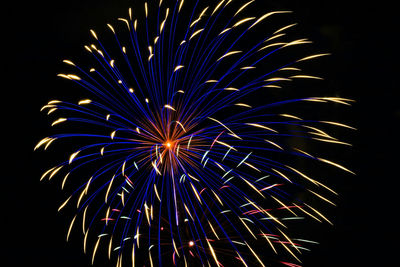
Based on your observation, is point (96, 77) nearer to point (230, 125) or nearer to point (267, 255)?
point (230, 125)

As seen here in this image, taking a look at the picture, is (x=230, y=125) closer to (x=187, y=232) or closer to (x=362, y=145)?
(x=187, y=232)

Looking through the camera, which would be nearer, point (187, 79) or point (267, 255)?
point (187, 79)

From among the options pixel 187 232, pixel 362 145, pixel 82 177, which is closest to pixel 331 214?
pixel 362 145

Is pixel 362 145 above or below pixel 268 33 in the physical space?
below

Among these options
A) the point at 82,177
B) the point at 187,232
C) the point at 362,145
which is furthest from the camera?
the point at 82,177

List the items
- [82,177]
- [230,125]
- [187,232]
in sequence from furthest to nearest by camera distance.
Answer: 1. [82,177]
2. [187,232]
3. [230,125]

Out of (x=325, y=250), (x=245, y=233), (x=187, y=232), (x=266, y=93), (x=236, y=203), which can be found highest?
(x=266, y=93)

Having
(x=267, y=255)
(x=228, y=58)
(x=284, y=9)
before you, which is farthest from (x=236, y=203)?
(x=284, y=9)
